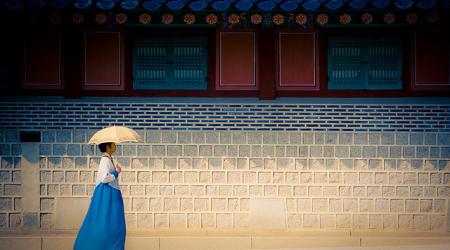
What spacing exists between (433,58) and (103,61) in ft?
18.7

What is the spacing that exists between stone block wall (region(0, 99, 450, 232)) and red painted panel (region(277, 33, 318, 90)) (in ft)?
1.95

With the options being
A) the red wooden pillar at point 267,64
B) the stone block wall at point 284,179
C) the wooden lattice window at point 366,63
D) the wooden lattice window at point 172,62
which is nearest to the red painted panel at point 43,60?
the wooden lattice window at point 172,62

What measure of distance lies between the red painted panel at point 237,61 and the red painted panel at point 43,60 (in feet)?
9.19

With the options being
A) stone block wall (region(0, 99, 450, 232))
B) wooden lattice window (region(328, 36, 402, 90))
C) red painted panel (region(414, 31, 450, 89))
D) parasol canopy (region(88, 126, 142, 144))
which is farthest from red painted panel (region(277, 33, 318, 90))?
parasol canopy (region(88, 126, 142, 144))

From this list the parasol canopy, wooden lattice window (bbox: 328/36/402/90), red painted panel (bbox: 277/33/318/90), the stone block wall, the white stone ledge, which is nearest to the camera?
the parasol canopy

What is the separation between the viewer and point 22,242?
912 cm

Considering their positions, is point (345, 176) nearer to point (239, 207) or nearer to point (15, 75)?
point (239, 207)

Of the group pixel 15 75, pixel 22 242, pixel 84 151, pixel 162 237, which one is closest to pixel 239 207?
pixel 162 237

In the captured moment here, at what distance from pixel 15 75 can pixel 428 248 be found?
7.42m

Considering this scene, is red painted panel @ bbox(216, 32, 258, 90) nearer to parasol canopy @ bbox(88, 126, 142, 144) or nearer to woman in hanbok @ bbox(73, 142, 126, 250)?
parasol canopy @ bbox(88, 126, 142, 144)

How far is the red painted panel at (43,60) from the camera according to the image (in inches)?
384

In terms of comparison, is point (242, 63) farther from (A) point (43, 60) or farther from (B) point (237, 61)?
(A) point (43, 60)

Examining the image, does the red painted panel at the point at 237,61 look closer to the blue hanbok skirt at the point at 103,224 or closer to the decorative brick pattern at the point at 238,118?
the decorative brick pattern at the point at 238,118

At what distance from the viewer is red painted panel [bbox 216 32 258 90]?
31.8 feet
